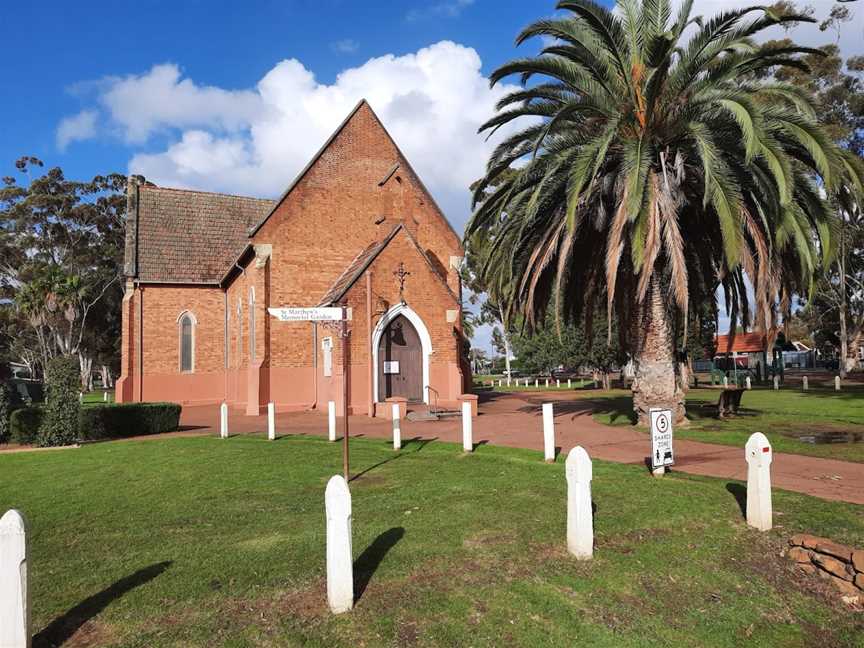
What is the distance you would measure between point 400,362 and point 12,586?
64.9 ft

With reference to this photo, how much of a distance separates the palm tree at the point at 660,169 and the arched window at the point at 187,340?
20598 mm

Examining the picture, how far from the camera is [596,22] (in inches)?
553

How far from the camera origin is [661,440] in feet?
30.9

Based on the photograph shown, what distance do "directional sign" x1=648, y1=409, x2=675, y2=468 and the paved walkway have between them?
1.11 m

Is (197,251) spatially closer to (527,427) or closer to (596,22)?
(527,427)

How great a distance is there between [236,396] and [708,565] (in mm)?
25573

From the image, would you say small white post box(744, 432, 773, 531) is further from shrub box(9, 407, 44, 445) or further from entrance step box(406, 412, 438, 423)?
shrub box(9, 407, 44, 445)

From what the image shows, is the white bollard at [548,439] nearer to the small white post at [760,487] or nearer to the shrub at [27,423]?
the small white post at [760,487]

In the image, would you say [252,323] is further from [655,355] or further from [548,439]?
[548,439]

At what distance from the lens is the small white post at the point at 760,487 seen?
7340mm

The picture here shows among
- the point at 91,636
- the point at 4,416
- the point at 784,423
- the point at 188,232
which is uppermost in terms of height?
the point at 188,232

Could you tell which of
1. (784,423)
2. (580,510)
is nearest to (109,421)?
(580,510)

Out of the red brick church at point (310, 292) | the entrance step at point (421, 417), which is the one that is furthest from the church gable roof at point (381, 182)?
the entrance step at point (421, 417)

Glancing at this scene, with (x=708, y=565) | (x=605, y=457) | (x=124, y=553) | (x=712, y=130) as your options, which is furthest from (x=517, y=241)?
(x=124, y=553)
